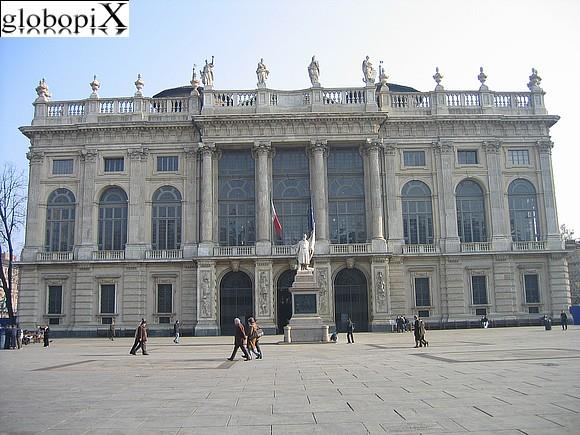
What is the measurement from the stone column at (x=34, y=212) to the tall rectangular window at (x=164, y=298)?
411 inches

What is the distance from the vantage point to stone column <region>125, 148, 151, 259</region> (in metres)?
46.7

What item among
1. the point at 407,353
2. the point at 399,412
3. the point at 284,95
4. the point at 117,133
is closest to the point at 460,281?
the point at 284,95

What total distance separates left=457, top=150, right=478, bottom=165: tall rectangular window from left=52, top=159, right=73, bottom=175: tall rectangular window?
1279 inches

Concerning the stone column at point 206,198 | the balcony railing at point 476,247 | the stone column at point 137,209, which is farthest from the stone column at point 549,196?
the stone column at point 137,209

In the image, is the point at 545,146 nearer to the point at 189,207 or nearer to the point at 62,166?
the point at 189,207

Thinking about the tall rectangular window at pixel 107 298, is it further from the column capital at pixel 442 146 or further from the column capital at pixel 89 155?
the column capital at pixel 442 146

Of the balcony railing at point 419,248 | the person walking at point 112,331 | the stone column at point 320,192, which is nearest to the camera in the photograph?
the person walking at point 112,331

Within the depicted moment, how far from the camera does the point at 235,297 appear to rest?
46.5 metres

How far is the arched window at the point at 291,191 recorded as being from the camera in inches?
1855

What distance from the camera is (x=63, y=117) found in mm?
49188

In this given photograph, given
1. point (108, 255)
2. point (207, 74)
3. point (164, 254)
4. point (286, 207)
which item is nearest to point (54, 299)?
Answer: point (108, 255)

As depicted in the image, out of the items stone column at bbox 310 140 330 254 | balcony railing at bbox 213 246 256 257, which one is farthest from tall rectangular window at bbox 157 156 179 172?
stone column at bbox 310 140 330 254

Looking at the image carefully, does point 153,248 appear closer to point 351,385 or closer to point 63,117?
point 63,117

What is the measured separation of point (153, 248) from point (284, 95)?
16.6 metres
